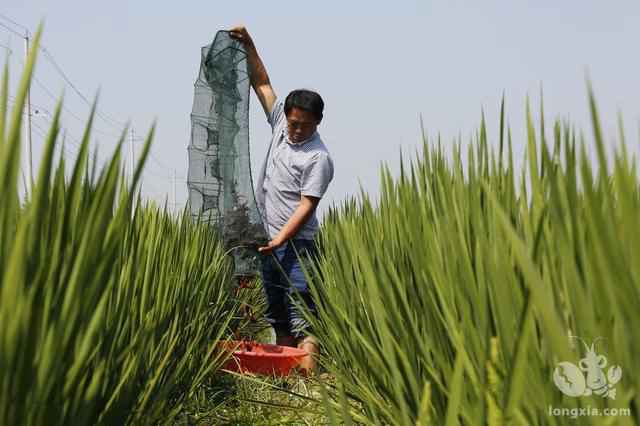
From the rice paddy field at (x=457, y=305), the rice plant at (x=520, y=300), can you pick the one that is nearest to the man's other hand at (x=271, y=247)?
the rice plant at (x=520, y=300)

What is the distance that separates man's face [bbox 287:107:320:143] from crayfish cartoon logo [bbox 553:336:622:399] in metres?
2.29

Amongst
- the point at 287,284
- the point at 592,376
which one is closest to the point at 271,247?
the point at 287,284

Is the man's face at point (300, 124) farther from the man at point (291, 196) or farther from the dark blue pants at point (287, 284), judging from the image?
the dark blue pants at point (287, 284)

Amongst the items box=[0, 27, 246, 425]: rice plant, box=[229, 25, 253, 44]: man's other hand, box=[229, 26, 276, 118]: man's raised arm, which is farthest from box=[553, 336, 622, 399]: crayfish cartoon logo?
box=[229, 25, 253, 44]: man's other hand

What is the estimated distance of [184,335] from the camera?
66.6 inches

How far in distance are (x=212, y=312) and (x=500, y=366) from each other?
1.71 m

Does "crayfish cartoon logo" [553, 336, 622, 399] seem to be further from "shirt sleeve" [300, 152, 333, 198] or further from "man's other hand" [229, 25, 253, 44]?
"man's other hand" [229, 25, 253, 44]

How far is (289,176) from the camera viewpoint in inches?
115

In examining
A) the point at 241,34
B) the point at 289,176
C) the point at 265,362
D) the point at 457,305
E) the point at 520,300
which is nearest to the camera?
the point at 520,300

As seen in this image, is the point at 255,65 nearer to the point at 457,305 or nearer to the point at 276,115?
the point at 276,115

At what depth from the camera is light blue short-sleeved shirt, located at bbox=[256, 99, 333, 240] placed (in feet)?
9.30

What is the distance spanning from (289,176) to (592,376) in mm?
2404

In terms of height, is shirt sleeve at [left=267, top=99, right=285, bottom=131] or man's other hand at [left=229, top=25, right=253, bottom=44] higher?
man's other hand at [left=229, top=25, right=253, bottom=44]

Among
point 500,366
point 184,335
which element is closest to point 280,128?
point 184,335
